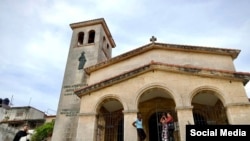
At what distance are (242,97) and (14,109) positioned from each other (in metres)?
36.4

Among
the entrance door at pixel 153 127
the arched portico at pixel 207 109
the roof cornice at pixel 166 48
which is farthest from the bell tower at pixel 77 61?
the arched portico at pixel 207 109

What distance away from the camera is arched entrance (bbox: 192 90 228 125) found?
12031 millimetres

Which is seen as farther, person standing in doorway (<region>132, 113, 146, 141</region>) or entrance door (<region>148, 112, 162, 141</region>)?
entrance door (<region>148, 112, 162, 141</region>)

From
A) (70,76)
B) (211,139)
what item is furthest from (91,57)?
(211,139)

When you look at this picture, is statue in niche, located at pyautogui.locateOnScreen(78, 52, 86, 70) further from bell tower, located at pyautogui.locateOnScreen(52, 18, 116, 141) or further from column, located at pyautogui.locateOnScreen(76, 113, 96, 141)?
column, located at pyautogui.locateOnScreen(76, 113, 96, 141)

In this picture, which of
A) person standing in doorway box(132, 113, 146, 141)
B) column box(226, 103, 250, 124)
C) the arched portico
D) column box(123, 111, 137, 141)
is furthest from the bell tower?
column box(226, 103, 250, 124)

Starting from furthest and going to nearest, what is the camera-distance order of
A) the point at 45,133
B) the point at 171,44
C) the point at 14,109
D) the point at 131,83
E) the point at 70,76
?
the point at 14,109 → the point at 45,133 → the point at 70,76 → the point at 171,44 → the point at 131,83

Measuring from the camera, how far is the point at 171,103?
13.1 metres

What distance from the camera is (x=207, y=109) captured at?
12.9m

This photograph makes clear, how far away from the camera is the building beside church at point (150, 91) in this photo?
10.3 metres

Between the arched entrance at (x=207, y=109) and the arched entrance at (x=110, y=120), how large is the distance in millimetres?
4711

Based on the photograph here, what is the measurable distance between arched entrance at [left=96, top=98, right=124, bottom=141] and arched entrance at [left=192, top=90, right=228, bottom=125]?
471cm

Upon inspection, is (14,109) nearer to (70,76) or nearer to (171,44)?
(70,76)

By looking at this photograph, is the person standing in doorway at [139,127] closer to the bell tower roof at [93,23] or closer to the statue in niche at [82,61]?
the statue in niche at [82,61]
